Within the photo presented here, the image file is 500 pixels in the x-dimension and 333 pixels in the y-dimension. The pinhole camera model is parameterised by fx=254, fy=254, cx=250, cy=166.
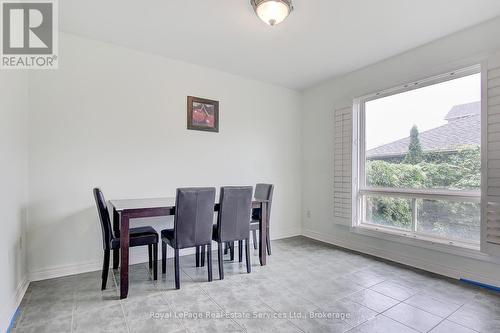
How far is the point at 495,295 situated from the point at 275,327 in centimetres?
206

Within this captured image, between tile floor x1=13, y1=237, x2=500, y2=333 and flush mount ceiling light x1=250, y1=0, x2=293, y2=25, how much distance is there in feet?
7.87

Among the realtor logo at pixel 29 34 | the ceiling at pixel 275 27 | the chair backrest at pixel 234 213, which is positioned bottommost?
the chair backrest at pixel 234 213

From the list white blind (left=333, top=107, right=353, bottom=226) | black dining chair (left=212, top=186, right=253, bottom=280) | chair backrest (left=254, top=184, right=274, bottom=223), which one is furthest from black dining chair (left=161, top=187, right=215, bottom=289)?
white blind (left=333, top=107, right=353, bottom=226)

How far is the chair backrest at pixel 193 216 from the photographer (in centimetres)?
237

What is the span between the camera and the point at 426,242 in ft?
9.34

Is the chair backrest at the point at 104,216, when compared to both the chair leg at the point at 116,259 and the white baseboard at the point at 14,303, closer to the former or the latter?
the chair leg at the point at 116,259

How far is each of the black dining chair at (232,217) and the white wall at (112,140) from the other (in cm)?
96

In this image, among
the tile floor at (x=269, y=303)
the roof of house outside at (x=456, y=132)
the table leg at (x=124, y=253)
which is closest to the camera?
the tile floor at (x=269, y=303)

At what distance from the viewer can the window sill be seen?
249 cm

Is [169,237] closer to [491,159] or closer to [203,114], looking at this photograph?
[203,114]

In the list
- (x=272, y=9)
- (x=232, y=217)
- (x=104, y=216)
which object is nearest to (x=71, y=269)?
(x=104, y=216)

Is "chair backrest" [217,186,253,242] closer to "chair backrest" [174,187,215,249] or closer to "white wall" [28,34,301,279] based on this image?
"chair backrest" [174,187,215,249]

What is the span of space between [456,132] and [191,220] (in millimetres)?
2902

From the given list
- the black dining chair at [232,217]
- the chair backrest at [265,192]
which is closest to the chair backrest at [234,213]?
the black dining chair at [232,217]
